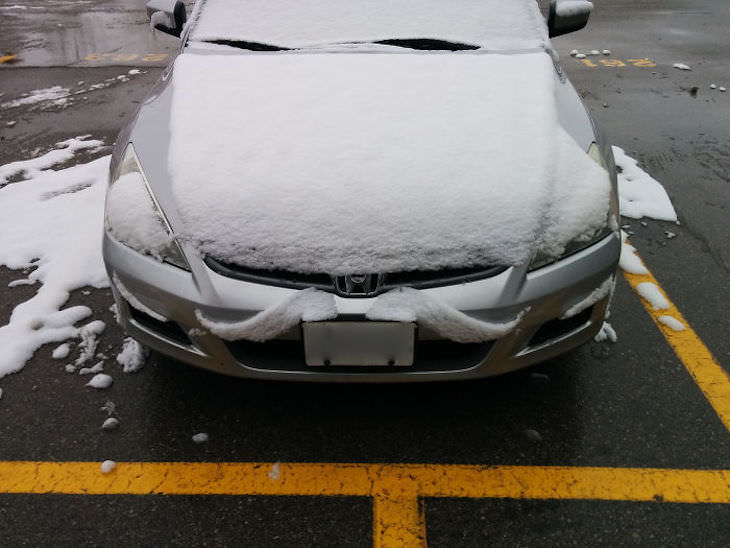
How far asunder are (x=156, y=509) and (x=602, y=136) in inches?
80.4

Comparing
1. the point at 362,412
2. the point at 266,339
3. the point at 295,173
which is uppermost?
the point at 295,173

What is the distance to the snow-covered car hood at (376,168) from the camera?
1.88 m

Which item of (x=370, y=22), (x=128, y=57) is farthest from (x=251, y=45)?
(x=128, y=57)

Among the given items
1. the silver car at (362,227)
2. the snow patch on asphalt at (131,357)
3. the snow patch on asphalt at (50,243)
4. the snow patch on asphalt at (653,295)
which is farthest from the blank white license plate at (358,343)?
the snow patch on asphalt at (653,295)

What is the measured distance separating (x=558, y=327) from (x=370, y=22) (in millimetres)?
1696

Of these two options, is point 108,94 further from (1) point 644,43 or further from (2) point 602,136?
(1) point 644,43

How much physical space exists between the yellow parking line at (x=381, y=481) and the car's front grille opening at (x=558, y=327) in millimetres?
409

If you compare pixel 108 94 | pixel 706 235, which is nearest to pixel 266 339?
pixel 706 235

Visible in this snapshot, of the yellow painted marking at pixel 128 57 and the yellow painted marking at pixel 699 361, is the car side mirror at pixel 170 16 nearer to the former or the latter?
the yellow painted marking at pixel 699 361

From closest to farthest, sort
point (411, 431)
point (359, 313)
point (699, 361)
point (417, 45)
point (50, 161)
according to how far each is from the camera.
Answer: point (359, 313) < point (411, 431) < point (699, 361) < point (417, 45) < point (50, 161)

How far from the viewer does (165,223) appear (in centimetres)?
199

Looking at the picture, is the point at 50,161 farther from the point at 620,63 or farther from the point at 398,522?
the point at 620,63

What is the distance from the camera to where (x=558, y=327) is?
2.01 metres

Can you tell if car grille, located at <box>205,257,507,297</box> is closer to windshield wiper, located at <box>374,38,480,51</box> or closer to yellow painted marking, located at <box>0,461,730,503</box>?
yellow painted marking, located at <box>0,461,730,503</box>
